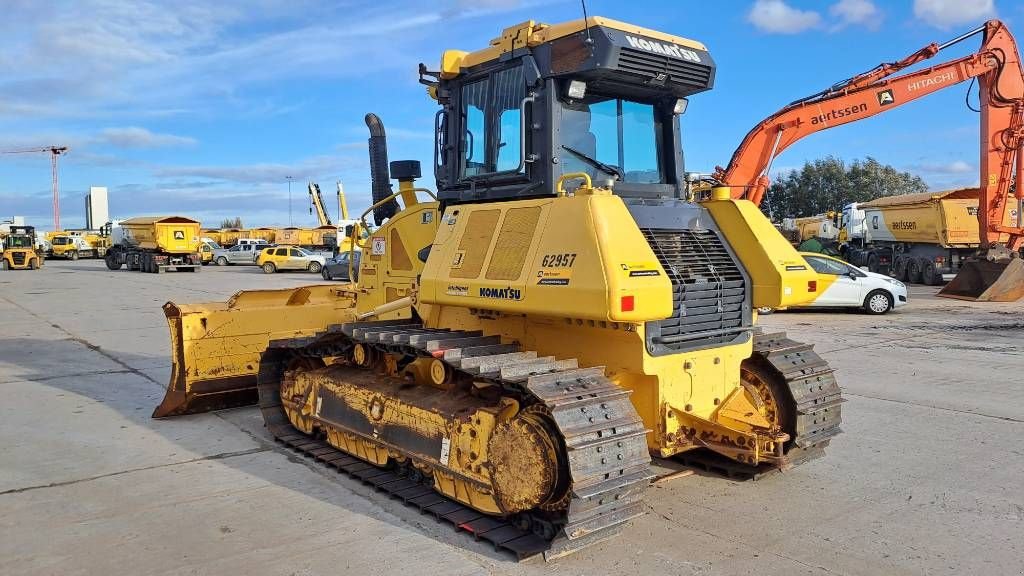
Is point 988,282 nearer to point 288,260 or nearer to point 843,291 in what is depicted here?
point 843,291

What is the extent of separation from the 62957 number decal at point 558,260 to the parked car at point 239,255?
4492cm

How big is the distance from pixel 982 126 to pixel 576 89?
20.3 m

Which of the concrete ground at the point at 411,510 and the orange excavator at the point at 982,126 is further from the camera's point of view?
the orange excavator at the point at 982,126

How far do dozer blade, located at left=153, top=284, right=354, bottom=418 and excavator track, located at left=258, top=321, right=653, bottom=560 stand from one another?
122 inches

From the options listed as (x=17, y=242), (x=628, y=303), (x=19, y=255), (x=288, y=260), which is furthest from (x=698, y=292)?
(x=17, y=242)

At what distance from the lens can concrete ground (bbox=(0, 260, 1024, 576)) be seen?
4.50 meters

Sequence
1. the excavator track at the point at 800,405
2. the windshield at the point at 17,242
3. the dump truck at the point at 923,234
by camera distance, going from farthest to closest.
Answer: the windshield at the point at 17,242 < the dump truck at the point at 923,234 < the excavator track at the point at 800,405

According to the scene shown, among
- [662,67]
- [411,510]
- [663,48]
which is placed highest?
[663,48]

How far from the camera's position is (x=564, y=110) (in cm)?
533

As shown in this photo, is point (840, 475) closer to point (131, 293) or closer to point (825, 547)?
point (825, 547)

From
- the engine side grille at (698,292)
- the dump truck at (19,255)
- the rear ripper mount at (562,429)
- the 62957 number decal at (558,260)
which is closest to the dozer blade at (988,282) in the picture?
the rear ripper mount at (562,429)

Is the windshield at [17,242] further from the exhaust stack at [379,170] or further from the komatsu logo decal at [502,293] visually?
the komatsu logo decal at [502,293]

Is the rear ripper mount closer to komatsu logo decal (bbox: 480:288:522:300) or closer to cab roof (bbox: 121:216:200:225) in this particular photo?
komatsu logo decal (bbox: 480:288:522:300)

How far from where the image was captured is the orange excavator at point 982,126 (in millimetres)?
19109
